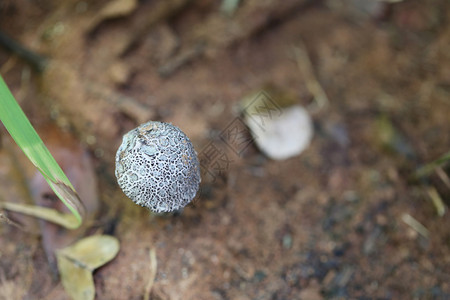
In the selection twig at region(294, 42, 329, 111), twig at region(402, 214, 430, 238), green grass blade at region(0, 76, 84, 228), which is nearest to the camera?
green grass blade at region(0, 76, 84, 228)

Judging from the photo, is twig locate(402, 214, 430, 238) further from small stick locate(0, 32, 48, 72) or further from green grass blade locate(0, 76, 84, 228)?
small stick locate(0, 32, 48, 72)

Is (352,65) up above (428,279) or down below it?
above

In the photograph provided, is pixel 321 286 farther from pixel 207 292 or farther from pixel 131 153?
pixel 131 153

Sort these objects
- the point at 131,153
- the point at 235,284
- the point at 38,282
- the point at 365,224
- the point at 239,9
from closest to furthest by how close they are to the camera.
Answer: the point at 131,153 < the point at 38,282 < the point at 235,284 < the point at 365,224 < the point at 239,9

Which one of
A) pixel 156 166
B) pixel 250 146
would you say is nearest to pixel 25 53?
pixel 156 166

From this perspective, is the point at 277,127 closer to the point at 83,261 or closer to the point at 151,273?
the point at 151,273

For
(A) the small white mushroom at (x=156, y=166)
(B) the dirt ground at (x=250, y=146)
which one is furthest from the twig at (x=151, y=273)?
(A) the small white mushroom at (x=156, y=166)

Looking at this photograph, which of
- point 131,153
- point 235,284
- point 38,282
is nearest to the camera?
point 131,153

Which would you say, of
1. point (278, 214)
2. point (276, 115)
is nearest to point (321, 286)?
point (278, 214)

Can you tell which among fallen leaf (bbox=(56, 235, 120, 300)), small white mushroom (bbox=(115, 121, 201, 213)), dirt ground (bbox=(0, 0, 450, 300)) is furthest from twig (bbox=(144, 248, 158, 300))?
small white mushroom (bbox=(115, 121, 201, 213))
